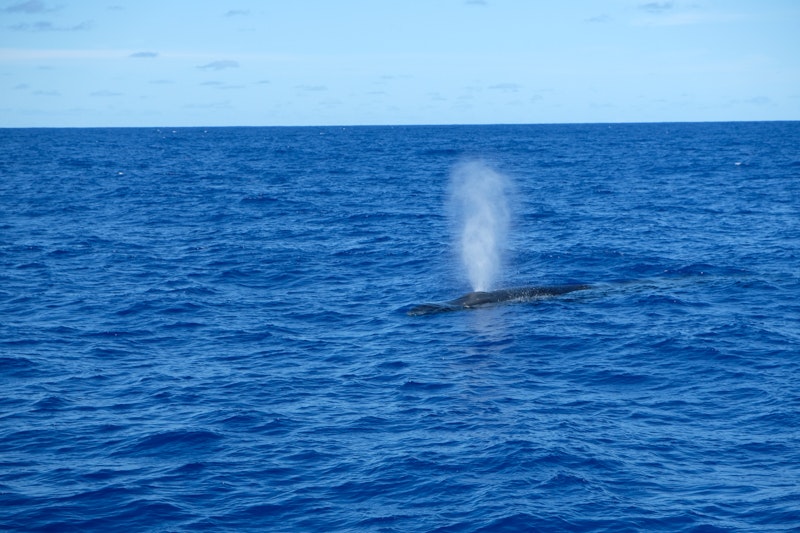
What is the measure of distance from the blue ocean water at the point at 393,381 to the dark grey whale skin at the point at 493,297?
0.79 m

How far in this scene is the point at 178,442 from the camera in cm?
2470

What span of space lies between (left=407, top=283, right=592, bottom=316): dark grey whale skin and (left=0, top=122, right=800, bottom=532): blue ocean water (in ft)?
2.59

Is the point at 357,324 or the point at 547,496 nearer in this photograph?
the point at 547,496

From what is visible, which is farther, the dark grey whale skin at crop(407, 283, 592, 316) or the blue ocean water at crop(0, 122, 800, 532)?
the dark grey whale skin at crop(407, 283, 592, 316)

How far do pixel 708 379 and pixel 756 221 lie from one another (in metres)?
42.4

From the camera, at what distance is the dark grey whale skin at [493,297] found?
3997cm

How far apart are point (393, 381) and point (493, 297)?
12141mm

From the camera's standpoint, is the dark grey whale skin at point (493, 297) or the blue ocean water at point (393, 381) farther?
the dark grey whale skin at point (493, 297)

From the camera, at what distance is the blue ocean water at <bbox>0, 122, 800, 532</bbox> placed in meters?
20.9

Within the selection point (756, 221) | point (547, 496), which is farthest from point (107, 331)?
point (756, 221)

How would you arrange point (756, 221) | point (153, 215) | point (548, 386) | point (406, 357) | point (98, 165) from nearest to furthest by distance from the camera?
point (548, 386) → point (406, 357) → point (756, 221) → point (153, 215) → point (98, 165)

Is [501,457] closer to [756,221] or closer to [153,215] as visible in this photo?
[756,221]

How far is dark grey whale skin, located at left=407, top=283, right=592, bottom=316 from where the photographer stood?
1574 inches

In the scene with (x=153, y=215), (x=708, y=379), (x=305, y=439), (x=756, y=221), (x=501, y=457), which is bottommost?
(x=501, y=457)
